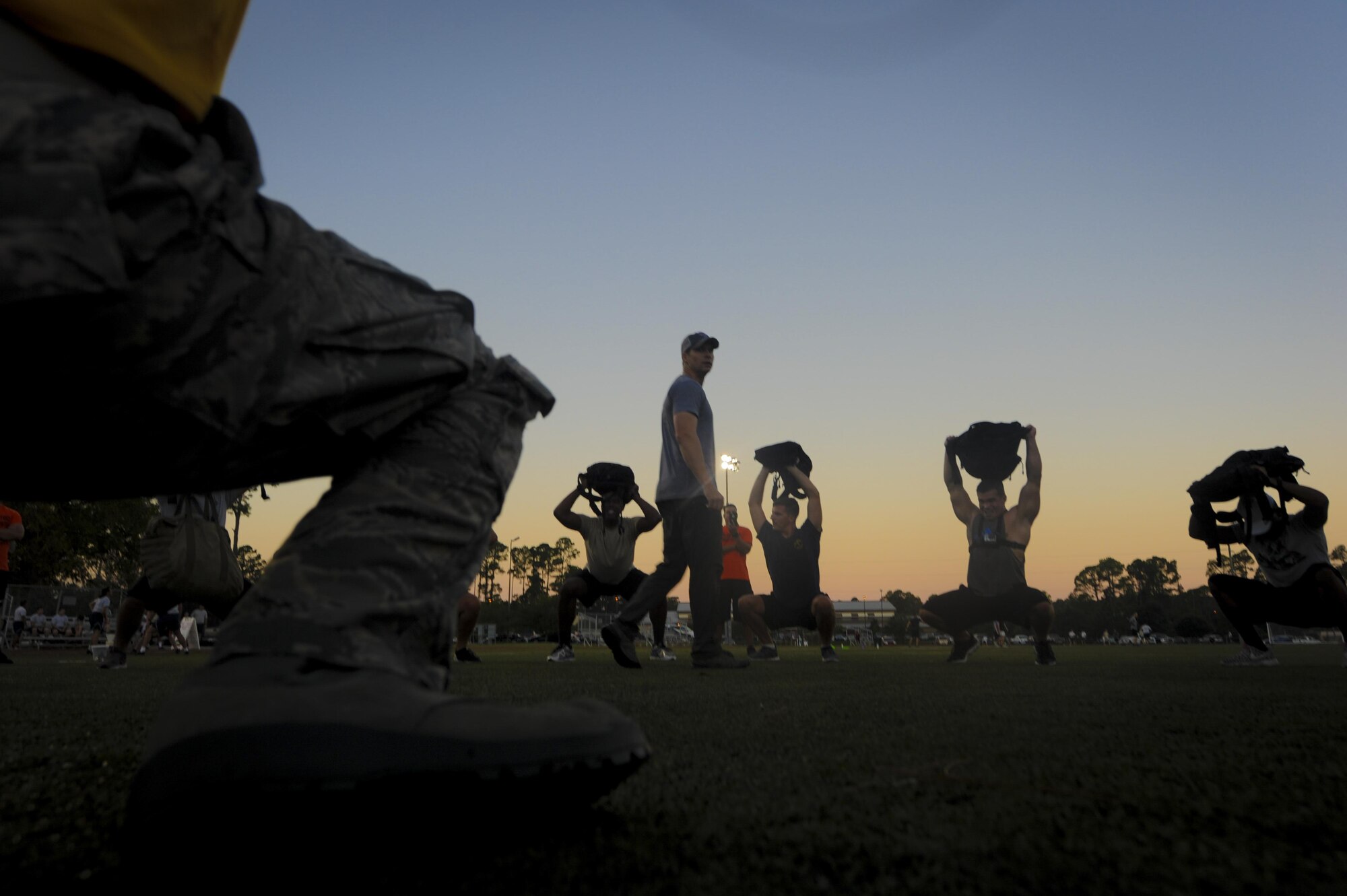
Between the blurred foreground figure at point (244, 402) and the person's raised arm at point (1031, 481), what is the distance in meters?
9.54

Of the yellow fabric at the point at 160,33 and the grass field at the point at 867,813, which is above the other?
the yellow fabric at the point at 160,33

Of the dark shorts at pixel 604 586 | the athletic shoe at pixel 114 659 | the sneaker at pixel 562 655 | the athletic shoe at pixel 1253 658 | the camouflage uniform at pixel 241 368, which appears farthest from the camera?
the dark shorts at pixel 604 586

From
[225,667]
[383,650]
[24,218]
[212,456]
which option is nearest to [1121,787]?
[383,650]

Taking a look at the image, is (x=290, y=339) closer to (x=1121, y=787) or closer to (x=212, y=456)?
(x=212, y=456)

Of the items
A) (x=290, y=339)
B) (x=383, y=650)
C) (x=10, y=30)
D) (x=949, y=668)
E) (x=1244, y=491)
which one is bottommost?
(x=949, y=668)

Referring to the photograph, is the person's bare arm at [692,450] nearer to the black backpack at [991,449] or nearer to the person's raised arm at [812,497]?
the person's raised arm at [812,497]

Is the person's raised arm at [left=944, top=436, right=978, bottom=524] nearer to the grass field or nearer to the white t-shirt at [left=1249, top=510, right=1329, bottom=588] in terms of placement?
the white t-shirt at [left=1249, top=510, right=1329, bottom=588]

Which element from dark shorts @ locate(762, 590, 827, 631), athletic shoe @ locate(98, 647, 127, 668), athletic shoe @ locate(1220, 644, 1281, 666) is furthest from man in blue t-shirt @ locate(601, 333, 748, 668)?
athletic shoe @ locate(1220, 644, 1281, 666)

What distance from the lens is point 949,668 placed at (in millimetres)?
6477

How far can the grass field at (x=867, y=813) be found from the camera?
0.88 m

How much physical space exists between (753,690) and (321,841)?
3.20 meters

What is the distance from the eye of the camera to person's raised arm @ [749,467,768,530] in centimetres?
1039

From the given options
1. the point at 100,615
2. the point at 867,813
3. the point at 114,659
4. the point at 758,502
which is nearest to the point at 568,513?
the point at 758,502

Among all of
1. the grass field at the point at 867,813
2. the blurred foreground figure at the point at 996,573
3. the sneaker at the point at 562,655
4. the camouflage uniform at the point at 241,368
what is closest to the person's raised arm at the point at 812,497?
the blurred foreground figure at the point at 996,573
